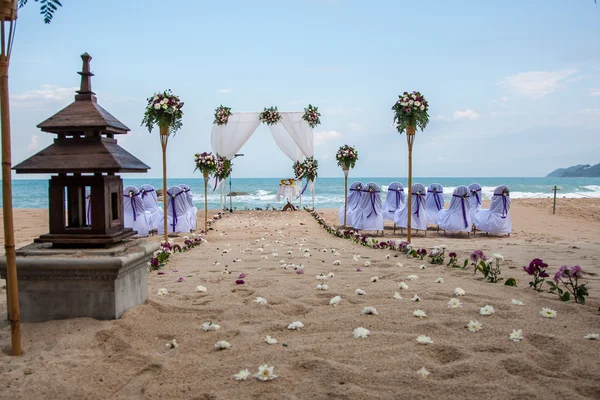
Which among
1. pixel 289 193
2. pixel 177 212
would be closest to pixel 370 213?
pixel 177 212

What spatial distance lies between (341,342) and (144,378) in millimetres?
1095

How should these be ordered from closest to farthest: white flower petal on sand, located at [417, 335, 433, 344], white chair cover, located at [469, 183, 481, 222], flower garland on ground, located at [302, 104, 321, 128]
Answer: white flower petal on sand, located at [417, 335, 433, 344]
white chair cover, located at [469, 183, 481, 222]
flower garland on ground, located at [302, 104, 321, 128]

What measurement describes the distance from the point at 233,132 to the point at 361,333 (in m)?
13.6

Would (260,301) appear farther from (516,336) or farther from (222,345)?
(516,336)

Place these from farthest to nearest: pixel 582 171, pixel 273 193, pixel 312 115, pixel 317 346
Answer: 1. pixel 582 171
2. pixel 273 193
3. pixel 312 115
4. pixel 317 346

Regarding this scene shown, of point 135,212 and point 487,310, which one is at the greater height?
point 135,212

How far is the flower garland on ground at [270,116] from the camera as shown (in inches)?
612

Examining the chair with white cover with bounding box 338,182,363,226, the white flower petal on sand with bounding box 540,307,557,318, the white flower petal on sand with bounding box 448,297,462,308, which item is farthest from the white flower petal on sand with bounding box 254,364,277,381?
the chair with white cover with bounding box 338,182,363,226

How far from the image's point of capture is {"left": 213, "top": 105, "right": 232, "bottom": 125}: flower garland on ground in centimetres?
1560

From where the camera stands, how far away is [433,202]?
11867 mm

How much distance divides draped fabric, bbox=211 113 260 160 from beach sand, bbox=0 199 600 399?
11493 millimetres

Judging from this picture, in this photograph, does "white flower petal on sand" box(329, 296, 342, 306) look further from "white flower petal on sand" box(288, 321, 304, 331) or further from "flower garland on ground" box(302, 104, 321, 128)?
"flower garland on ground" box(302, 104, 321, 128)

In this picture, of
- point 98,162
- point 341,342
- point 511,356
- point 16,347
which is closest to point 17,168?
point 98,162

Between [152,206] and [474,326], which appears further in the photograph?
[152,206]
